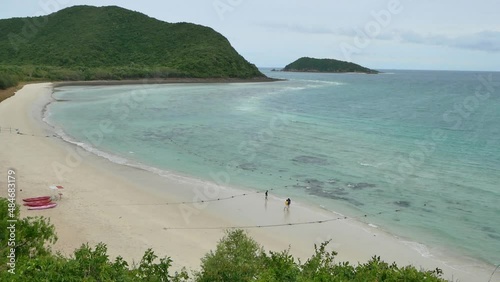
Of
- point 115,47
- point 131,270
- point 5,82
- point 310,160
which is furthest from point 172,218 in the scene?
point 115,47

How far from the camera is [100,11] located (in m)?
170

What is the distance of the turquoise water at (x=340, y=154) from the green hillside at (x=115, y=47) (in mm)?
59417

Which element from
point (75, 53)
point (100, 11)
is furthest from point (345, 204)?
point (100, 11)

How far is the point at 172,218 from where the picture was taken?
21.6m

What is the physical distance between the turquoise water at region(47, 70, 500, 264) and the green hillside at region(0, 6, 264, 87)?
59417 mm

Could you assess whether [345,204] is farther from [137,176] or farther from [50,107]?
[50,107]

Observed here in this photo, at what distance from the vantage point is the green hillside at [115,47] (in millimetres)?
127438

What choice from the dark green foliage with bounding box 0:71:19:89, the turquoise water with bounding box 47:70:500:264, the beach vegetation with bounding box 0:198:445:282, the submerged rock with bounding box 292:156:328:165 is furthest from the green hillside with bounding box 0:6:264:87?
the beach vegetation with bounding box 0:198:445:282

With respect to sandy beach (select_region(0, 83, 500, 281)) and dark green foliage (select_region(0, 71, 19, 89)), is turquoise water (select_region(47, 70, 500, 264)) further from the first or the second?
dark green foliage (select_region(0, 71, 19, 89))

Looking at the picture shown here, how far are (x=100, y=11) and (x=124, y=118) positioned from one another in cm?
12989

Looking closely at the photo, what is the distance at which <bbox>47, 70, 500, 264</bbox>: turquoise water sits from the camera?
955 inches

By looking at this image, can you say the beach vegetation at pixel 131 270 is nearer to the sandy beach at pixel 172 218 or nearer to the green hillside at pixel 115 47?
the sandy beach at pixel 172 218

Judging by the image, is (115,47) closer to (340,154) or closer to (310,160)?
(340,154)

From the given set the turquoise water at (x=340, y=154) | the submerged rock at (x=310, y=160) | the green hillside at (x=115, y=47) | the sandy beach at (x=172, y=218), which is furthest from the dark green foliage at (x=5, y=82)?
the submerged rock at (x=310, y=160)
